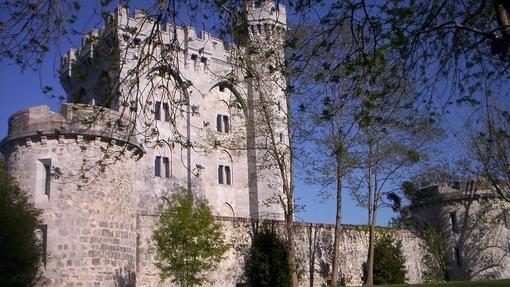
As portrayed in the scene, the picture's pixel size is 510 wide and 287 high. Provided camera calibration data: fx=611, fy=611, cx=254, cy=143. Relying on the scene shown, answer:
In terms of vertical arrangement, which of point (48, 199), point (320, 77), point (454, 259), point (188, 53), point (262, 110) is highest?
point (188, 53)

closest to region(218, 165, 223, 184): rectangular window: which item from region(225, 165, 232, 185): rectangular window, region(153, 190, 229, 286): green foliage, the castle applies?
region(225, 165, 232, 185): rectangular window

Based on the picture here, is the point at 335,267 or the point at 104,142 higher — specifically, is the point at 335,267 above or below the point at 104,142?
below

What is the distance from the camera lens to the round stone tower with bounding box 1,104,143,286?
15.0 m

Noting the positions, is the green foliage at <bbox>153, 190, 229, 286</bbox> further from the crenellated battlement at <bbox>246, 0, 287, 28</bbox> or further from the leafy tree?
the leafy tree

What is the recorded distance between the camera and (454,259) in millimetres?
35000

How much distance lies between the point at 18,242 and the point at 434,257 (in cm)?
2246

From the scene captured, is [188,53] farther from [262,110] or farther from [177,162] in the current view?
[262,110]

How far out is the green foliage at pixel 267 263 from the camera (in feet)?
71.8

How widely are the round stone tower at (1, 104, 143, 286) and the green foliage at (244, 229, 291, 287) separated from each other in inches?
258

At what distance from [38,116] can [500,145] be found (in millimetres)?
20700

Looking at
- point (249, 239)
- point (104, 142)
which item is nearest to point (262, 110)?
point (249, 239)

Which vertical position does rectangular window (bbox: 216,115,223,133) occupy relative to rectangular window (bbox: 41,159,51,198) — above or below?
above

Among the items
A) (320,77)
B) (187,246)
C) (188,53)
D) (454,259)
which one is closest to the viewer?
(320,77)

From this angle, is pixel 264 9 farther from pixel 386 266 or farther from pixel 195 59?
pixel 195 59
